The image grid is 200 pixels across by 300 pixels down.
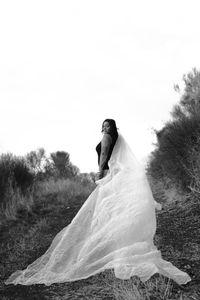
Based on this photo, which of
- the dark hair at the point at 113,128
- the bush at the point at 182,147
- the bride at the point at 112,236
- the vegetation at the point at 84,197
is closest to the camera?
the bride at the point at 112,236

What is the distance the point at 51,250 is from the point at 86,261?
2.50 ft

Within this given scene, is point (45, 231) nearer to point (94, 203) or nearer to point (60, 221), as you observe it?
point (60, 221)

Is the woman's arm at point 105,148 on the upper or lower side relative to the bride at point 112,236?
upper

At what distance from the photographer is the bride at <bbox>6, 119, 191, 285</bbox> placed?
10.4ft

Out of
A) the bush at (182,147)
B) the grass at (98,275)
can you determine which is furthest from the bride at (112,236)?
the bush at (182,147)

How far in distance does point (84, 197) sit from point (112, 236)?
8.96 m

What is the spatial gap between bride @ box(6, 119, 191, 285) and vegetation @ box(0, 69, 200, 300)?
0.19 metres

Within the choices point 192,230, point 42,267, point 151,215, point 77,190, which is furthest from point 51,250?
point 77,190

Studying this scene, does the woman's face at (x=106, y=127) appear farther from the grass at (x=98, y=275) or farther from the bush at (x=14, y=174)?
the bush at (x=14, y=174)

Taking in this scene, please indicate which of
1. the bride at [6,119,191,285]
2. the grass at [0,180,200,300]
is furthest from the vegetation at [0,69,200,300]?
the bride at [6,119,191,285]

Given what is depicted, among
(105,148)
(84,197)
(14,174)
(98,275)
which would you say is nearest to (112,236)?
(98,275)

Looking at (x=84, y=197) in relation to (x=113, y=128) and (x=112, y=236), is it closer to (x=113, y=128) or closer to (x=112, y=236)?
(x=113, y=128)

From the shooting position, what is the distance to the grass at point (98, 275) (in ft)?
10.6

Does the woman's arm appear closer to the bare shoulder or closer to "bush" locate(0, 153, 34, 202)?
the bare shoulder
